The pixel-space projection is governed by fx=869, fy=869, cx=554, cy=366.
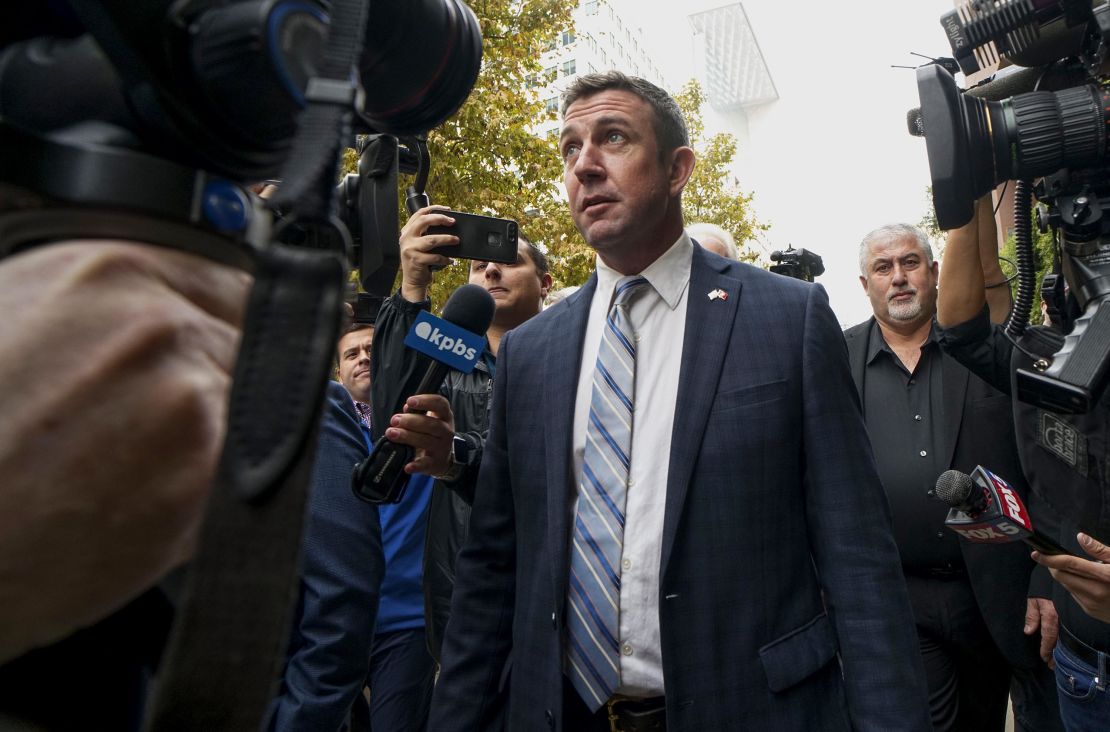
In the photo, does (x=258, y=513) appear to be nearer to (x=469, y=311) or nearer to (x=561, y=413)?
(x=561, y=413)

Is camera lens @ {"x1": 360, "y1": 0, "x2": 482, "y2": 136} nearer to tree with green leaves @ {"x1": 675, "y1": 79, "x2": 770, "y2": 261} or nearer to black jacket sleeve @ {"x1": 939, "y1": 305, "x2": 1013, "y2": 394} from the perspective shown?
black jacket sleeve @ {"x1": 939, "y1": 305, "x2": 1013, "y2": 394}

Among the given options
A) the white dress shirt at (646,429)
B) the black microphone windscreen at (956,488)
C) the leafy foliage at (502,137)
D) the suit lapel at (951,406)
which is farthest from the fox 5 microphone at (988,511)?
the leafy foliage at (502,137)

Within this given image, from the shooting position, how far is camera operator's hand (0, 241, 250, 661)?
0.54 metres

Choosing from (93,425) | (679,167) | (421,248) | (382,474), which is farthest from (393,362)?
(93,425)

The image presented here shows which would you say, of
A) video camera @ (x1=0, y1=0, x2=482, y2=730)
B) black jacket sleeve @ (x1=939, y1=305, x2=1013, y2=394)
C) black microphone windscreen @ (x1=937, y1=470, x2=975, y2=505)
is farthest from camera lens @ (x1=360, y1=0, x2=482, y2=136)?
black jacket sleeve @ (x1=939, y1=305, x2=1013, y2=394)

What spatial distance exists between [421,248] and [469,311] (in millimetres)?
256

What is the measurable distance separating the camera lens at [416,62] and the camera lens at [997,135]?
4.67 ft

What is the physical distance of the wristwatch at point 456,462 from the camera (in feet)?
Result: 9.23

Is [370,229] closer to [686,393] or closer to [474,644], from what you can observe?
[686,393]

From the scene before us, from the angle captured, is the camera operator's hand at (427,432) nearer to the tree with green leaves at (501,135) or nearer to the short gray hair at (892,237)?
the short gray hair at (892,237)

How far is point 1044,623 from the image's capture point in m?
3.17

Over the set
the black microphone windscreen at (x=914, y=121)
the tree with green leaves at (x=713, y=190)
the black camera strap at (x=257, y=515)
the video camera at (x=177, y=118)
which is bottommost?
the tree with green leaves at (x=713, y=190)

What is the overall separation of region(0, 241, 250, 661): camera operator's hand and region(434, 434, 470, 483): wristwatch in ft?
7.25

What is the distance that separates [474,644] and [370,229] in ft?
4.14
